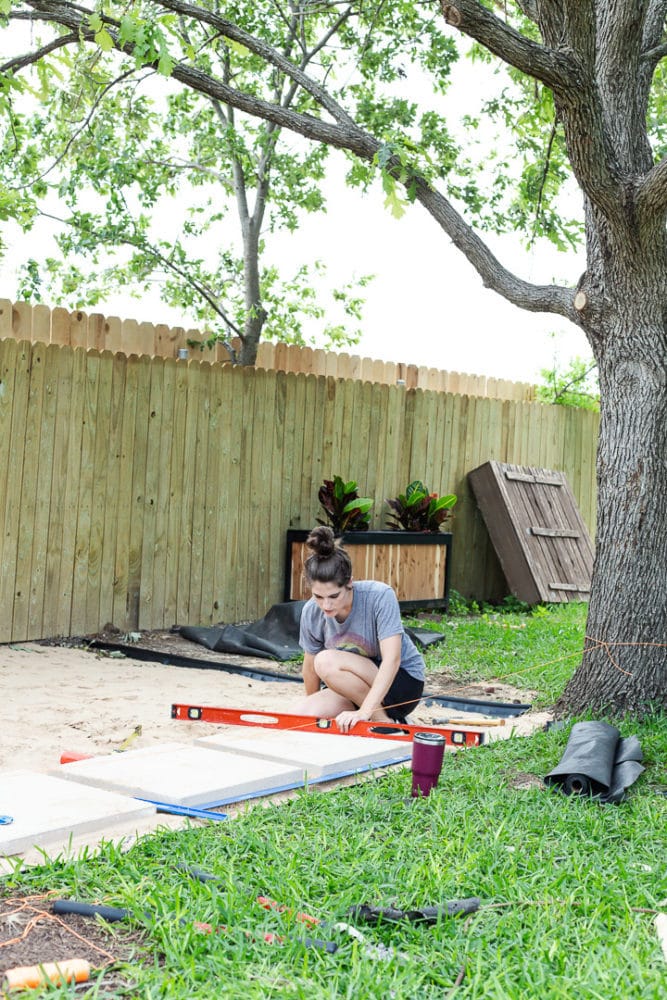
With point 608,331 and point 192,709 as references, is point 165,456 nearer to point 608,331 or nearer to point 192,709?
point 192,709

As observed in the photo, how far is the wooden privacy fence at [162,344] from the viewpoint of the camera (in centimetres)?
947

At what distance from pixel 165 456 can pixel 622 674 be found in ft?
15.9

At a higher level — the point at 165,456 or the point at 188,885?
the point at 165,456

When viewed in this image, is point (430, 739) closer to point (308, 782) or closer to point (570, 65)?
point (308, 782)

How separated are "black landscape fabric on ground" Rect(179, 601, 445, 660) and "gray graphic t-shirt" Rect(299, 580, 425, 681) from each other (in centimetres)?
271

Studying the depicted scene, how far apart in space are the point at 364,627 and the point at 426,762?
1.45 meters

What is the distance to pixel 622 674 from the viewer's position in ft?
18.3

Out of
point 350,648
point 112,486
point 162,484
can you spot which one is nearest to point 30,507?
point 112,486

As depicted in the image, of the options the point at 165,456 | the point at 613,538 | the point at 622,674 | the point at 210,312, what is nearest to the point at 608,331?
the point at 613,538

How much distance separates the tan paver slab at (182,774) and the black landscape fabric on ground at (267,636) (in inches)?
144

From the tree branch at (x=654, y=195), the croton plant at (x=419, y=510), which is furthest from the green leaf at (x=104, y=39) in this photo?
the croton plant at (x=419, y=510)

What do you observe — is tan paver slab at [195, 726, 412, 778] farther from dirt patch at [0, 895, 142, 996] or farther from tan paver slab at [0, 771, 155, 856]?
dirt patch at [0, 895, 142, 996]

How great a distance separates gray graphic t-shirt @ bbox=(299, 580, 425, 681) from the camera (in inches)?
211

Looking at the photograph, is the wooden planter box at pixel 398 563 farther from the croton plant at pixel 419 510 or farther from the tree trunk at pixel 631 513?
the tree trunk at pixel 631 513
